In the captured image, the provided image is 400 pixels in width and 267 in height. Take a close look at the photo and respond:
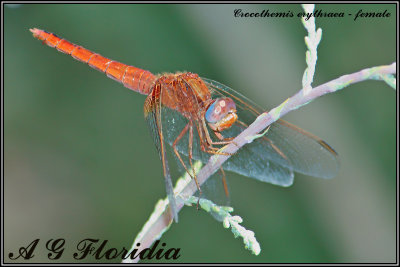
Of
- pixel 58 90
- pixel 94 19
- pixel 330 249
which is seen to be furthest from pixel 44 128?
pixel 330 249

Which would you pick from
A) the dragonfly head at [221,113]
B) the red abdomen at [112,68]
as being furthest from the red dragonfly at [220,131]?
the red abdomen at [112,68]

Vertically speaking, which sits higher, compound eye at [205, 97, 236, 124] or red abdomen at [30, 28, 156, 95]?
compound eye at [205, 97, 236, 124]

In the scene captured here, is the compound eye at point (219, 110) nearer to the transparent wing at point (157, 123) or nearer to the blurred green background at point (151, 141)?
the transparent wing at point (157, 123)

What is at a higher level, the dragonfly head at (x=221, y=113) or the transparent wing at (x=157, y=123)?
the dragonfly head at (x=221, y=113)

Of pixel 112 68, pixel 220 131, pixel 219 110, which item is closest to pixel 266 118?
pixel 219 110

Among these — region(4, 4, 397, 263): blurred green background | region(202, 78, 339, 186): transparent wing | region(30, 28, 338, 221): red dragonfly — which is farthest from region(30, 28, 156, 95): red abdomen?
region(4, 4, 397, 263): blurred green background

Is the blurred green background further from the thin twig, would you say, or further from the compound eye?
the thin twig

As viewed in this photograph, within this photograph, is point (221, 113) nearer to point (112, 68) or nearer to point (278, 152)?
point (278, 152)
